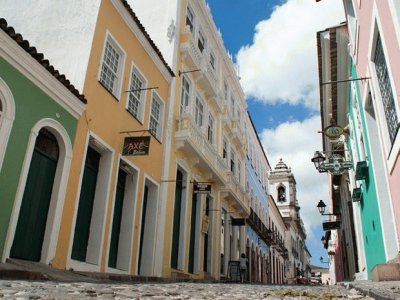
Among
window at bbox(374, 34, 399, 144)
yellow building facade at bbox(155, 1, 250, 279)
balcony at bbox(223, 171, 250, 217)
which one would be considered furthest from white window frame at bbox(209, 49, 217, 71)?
window at bbox(374, 34, 399, 144)

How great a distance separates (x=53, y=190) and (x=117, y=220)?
2.67 metres

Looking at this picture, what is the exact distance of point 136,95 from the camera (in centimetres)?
1123

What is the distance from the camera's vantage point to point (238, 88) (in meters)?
22.6

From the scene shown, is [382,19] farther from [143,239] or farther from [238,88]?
[238,88]

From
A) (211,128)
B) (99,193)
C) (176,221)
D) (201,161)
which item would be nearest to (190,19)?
(211,128)

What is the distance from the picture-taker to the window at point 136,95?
10.9m

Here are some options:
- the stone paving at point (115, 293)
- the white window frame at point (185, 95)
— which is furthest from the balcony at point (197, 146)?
the stone paving at point (115, 293)

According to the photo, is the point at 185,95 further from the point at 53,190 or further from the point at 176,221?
the point at 53,190

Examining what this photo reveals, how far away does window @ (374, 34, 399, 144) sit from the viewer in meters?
6.76

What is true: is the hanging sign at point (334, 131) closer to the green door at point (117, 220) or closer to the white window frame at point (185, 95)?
the white window frame at point (185, 95)

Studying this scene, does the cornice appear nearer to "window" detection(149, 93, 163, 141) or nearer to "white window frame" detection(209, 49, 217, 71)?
"window" detection(149, 93, 163, 141)

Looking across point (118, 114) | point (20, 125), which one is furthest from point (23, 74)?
point (118, 114)

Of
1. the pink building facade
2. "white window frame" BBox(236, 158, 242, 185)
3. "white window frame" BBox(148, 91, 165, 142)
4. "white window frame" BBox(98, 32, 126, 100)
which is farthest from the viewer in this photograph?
"white window frame" BBox(236, 158, 242, 185)

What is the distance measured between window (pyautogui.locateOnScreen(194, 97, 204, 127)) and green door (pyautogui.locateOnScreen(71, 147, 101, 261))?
6.72 metres
